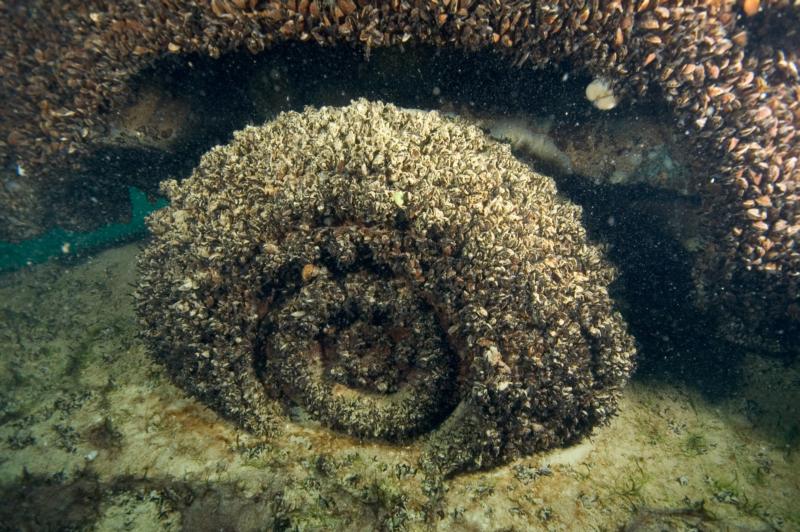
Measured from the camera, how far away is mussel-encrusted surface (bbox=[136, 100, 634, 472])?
4324 mm

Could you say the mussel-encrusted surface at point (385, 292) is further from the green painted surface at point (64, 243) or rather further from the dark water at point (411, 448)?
the green painted surface at point (64, 243)

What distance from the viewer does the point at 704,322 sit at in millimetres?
6656

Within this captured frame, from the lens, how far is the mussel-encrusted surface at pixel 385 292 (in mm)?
4324

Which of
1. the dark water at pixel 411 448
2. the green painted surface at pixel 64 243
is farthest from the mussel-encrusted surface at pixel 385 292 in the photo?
the green painted surface at pixel 64 243

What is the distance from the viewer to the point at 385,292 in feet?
15.1

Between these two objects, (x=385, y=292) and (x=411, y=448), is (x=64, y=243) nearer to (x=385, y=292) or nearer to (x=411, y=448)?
(x=385, y=292)

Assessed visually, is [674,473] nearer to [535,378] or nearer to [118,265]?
[535,378]

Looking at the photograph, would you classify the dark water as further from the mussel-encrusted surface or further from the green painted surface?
the green painted surface

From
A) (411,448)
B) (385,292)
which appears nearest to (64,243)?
(385,292)

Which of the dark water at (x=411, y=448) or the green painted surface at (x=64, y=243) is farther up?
the dark water at (x=411, y=448)

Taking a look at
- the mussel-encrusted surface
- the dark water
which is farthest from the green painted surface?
the mussel-encrusted surface

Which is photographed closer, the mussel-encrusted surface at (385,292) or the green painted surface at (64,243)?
the mussel-encrusted surface at (385,292)

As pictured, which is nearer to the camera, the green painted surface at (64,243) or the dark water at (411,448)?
the dark water at (411,448)

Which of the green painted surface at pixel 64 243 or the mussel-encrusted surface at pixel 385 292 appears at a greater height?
the mussel-encrusted surface at pixel 385 292
